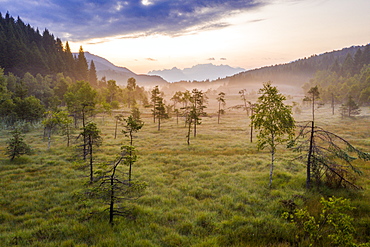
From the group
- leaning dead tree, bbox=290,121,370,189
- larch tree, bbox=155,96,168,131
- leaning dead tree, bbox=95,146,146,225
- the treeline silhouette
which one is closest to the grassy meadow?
leaning dead tree, bbox=95,146,146,225

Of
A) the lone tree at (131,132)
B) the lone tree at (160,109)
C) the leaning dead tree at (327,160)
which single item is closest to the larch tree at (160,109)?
the lone tree at (160,109)

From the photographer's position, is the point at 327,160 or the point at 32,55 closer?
the point at 327,160

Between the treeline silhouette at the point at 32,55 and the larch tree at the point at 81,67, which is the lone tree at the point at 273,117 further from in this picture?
the larch tree at the point at 81,67

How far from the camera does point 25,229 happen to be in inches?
366

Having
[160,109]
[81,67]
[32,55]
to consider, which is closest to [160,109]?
[160,109]

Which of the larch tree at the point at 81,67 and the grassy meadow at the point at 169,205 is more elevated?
the larch tree at the point at 81,67

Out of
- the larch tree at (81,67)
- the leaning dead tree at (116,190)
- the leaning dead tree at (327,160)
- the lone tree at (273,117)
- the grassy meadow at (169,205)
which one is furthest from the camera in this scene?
the larch tree at (81,67)

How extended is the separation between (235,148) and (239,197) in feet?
53.4

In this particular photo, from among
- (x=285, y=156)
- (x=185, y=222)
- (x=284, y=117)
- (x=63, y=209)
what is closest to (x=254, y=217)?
(x=185, y=222)

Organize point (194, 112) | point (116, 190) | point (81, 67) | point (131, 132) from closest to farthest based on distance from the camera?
point (116, 190) < point (131, 132) < point (194, 112) < point (81, 67)

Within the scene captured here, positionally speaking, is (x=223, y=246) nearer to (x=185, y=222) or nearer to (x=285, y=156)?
(x=185, y=222)

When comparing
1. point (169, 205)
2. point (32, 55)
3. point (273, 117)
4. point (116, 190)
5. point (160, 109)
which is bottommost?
point (169, 205)

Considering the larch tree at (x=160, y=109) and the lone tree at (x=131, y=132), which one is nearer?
the lone tree at (x=131, y=132)

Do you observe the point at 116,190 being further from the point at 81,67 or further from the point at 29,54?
the point at 81,67
